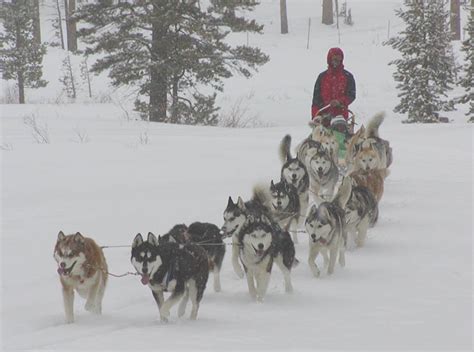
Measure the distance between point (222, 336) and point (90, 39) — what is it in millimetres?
14639

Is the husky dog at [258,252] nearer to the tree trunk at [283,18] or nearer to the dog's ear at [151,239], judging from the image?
the dog's ear at [151,239]

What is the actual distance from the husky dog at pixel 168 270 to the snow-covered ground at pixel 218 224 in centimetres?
19

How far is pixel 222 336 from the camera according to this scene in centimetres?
477

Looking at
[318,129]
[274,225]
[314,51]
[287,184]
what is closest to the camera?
[274,225]

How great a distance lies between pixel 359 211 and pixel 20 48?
75.5ft

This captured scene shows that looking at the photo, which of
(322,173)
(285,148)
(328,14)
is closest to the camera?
(322,173)

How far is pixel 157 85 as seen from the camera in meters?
18.8

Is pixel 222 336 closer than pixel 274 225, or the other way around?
pixel 222 336

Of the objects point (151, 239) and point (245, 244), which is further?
point (245, 244)

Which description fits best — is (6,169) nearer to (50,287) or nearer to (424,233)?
(50,287)

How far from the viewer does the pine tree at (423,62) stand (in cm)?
2097

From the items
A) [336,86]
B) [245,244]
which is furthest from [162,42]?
[245,244]

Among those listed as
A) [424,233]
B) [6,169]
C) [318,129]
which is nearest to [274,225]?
[424,233]

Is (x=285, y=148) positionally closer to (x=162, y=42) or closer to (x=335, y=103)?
(x=335, y=103)
